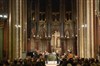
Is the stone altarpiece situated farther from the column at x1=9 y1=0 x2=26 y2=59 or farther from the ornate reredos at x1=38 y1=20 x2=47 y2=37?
the column at x1=9 y1=0 x2=26 y2=59

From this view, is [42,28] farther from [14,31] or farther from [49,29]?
[14,31]

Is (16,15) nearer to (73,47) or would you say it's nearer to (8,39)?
(8,39)

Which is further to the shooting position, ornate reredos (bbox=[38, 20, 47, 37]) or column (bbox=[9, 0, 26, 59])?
ornate reredos (bbox=[38, 20, 47, 37])

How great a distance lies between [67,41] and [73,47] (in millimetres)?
1383

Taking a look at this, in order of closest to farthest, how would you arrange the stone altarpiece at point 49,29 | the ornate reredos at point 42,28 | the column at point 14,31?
the column at point 14,31
the stone altarpiece at point 49,29
the ornate reredos at point 42,28

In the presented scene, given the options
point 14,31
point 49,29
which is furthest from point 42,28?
point 14,31

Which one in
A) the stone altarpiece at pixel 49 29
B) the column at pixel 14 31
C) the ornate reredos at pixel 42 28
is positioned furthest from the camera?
the ornate reredos at pixel 42 28

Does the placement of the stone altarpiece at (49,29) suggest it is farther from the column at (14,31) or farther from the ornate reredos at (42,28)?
the column at (14,31)

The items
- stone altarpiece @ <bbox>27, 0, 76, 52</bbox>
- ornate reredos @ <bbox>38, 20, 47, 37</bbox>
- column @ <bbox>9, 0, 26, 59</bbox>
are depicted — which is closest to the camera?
column @ <bbox>9, 0, 26, 59</bbox>

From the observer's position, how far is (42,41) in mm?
49312

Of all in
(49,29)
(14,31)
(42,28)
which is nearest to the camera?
(14,31)

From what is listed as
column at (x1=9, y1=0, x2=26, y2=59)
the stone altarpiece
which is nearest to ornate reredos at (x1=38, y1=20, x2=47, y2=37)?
the stone altarpiece

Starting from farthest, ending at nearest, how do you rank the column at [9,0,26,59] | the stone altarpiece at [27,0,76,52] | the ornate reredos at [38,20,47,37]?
the ornate reredos at [38,20,47,37] < the stone altarpiece at [27,0,76,52] < the column at [9,0,26,59]

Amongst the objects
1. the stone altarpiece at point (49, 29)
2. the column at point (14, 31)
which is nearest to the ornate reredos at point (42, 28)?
the stone altarpiece at point (49, 29)
